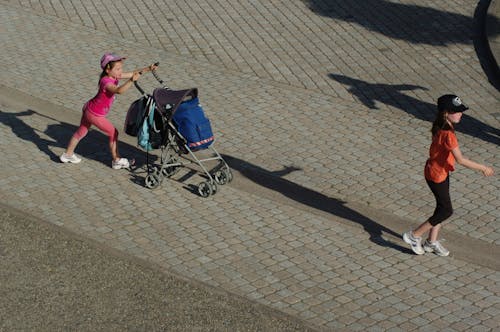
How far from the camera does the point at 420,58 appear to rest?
15672 mm

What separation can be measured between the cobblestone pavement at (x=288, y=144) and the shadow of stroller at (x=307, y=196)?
0.03 metres

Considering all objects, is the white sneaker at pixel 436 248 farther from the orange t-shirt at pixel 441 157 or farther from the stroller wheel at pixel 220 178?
the stroller wheel at pixel 220 178

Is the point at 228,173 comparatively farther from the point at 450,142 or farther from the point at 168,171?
the point at 450,142

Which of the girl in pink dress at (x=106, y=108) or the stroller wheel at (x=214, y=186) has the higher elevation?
the girl in pink dress at (x=106, y=108)

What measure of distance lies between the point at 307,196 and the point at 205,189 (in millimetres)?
1224

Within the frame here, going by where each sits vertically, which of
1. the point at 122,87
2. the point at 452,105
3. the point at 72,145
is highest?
the point at 452,105

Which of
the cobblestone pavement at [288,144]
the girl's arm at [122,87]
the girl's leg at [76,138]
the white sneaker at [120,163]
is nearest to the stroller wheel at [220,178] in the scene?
the cobblestone pavement at [288,144]

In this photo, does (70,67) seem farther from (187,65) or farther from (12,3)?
(12,3)

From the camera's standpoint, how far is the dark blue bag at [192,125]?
1126 centimetres

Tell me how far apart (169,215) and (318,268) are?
77.7 inches

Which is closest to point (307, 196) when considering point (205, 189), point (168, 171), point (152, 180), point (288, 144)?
point (205, 189)

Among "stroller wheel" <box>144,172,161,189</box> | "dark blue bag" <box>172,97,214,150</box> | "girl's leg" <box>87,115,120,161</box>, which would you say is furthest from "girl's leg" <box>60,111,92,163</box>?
"dark blue bag" <box>172,97,214,150</box>

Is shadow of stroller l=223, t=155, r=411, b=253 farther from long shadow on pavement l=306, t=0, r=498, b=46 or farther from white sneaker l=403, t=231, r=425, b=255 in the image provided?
long shadow on pavement l=306, t=0, r=498, b=46

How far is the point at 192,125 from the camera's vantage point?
1124 cm
